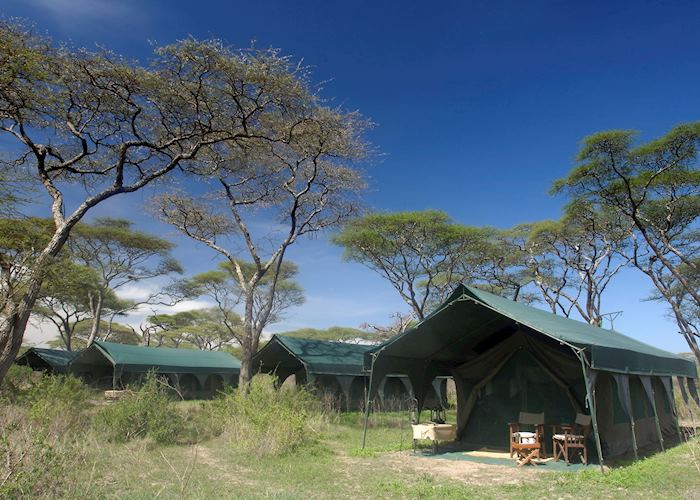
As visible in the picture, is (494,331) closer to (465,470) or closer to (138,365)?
(465,470)

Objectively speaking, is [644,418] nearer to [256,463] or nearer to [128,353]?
[256,463]

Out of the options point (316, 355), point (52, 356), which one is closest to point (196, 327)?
point (52, 356)

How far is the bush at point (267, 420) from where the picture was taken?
9.60 m

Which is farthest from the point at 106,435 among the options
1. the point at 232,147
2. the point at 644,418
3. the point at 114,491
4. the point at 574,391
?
the point at 644,418

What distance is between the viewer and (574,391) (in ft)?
32.3

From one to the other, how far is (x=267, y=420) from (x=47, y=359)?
18946 mm

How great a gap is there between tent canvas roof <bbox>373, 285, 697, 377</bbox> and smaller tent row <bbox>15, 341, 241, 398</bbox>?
1477 centimetres

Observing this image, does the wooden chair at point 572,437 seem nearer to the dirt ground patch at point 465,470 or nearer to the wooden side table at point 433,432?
the dirt ground patch at point 465,470

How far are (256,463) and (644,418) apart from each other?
27.8ft

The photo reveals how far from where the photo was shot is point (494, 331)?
11.2 metres

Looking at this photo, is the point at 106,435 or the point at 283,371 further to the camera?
the point at 283,371

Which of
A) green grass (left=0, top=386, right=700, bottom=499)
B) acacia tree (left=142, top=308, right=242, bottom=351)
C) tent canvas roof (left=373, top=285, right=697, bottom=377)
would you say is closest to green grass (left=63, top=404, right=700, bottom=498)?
green grass (left=0, top=386, right=700, bottom=499)

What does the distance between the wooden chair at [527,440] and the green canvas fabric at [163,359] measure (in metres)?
15.1

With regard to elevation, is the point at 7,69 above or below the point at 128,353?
above
